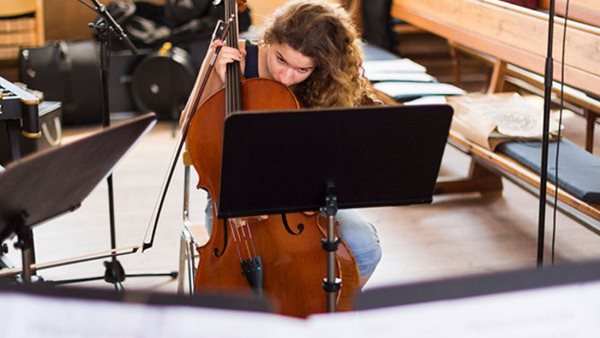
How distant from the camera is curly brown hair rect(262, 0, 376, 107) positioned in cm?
217

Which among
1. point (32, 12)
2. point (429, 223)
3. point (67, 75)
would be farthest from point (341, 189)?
point (32, 12)

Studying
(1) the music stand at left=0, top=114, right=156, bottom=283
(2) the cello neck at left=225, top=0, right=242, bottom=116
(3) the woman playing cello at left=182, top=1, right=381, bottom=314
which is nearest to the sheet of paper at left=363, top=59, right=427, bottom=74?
(3) the woman playing cello at left=182, top=1, right=381, bottom=314

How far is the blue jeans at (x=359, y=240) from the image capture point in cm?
228

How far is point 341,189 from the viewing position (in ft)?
5.97

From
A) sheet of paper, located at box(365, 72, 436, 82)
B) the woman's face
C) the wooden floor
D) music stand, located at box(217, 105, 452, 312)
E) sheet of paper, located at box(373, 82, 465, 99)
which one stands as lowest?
the wooden floor

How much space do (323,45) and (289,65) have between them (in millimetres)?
99

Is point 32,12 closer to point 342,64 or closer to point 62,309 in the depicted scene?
point 342,64

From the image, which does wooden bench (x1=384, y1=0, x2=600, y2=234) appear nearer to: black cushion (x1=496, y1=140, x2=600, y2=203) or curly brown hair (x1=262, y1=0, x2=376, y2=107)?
black cushion (x1=496, y1=140, x2=600, y2=203)

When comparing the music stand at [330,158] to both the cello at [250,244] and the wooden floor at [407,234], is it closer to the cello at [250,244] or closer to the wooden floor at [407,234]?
the cello at [250,244]

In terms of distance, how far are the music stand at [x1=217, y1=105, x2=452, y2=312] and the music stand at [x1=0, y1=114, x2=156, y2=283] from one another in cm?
22

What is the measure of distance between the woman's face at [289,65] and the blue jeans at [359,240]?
1.20ft

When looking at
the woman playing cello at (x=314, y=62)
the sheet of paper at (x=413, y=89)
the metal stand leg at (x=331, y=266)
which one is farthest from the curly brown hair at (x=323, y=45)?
the sheet of paper at (x=413, y=89)

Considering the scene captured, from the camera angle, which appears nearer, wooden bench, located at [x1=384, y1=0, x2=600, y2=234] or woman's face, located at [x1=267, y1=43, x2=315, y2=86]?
woman's face, located at [x1=267, y1=43, x2=315, y2=86]

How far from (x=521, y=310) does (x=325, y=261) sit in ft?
3.72
